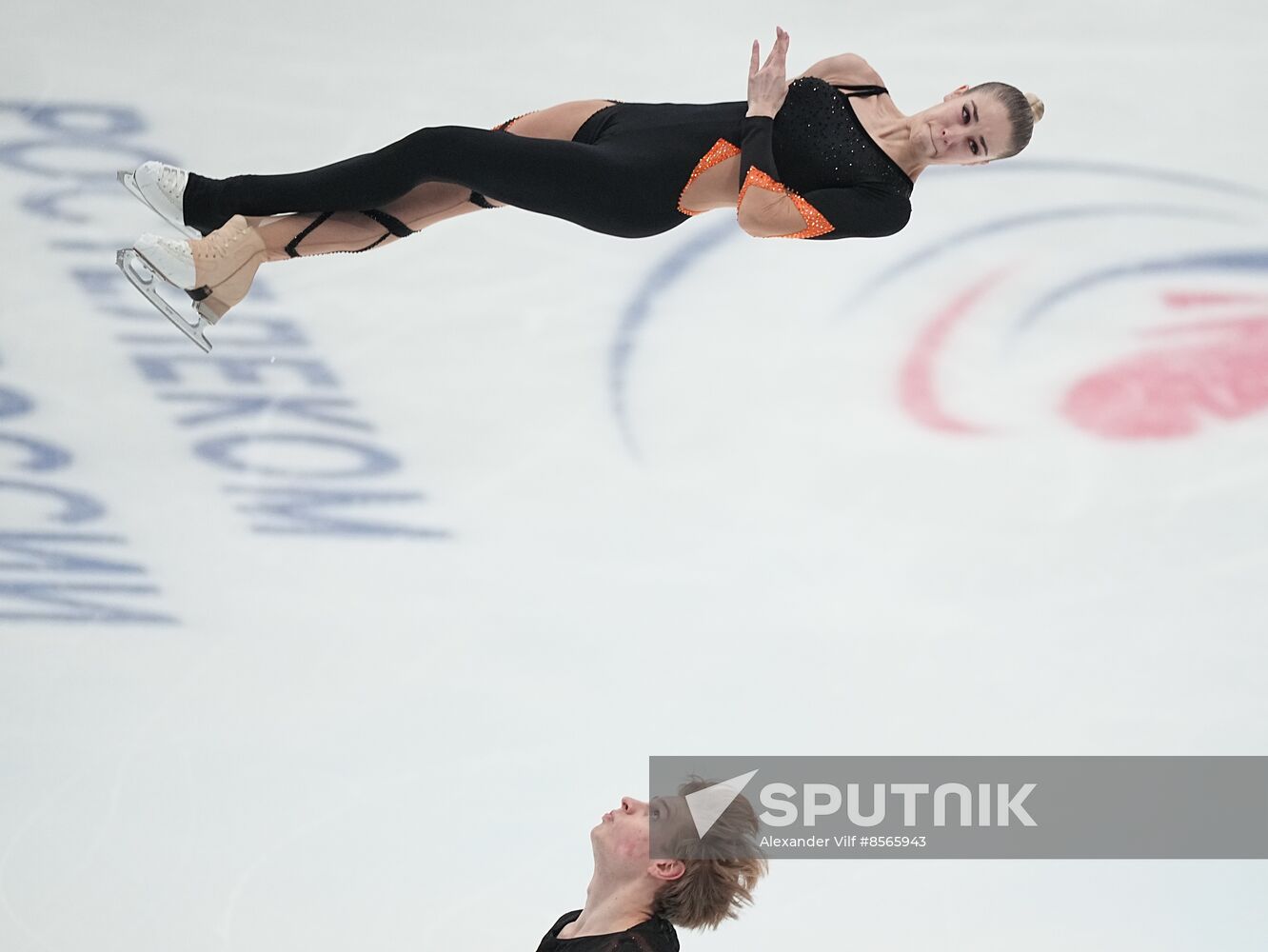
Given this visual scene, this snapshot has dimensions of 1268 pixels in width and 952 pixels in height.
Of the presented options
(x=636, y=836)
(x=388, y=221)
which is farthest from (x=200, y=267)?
(x=636, y=836)

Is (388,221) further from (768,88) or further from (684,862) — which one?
(684,862)

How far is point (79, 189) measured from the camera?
5.06 meters

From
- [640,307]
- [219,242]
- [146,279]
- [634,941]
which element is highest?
→ [640,307]

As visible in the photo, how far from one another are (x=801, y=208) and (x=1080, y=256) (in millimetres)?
2047

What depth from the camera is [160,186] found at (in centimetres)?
319

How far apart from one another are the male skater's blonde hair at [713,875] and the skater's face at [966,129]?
142cm

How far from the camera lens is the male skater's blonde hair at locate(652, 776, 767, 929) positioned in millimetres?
3082

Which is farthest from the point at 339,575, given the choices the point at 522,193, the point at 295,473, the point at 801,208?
the point at 801,208

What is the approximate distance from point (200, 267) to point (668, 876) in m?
1.55

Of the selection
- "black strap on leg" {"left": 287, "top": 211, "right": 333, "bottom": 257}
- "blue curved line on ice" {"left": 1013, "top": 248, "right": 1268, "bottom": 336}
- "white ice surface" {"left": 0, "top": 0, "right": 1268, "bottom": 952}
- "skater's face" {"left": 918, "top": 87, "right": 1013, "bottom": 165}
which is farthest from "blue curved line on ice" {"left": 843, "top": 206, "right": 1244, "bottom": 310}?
"black strap on leg" {"left": 287, "top": 211, "right": 333, "bottom": 257}

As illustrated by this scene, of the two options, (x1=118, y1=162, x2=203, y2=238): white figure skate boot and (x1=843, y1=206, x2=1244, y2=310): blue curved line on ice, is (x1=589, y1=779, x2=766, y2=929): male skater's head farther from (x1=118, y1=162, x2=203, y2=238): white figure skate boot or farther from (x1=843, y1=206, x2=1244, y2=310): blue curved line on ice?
(x1=843, y1=206, x2=1244, y2=310): blue curved line on ice

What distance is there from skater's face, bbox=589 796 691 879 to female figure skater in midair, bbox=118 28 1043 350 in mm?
1200

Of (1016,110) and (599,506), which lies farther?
(599,506)

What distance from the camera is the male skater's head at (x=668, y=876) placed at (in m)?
3.08
